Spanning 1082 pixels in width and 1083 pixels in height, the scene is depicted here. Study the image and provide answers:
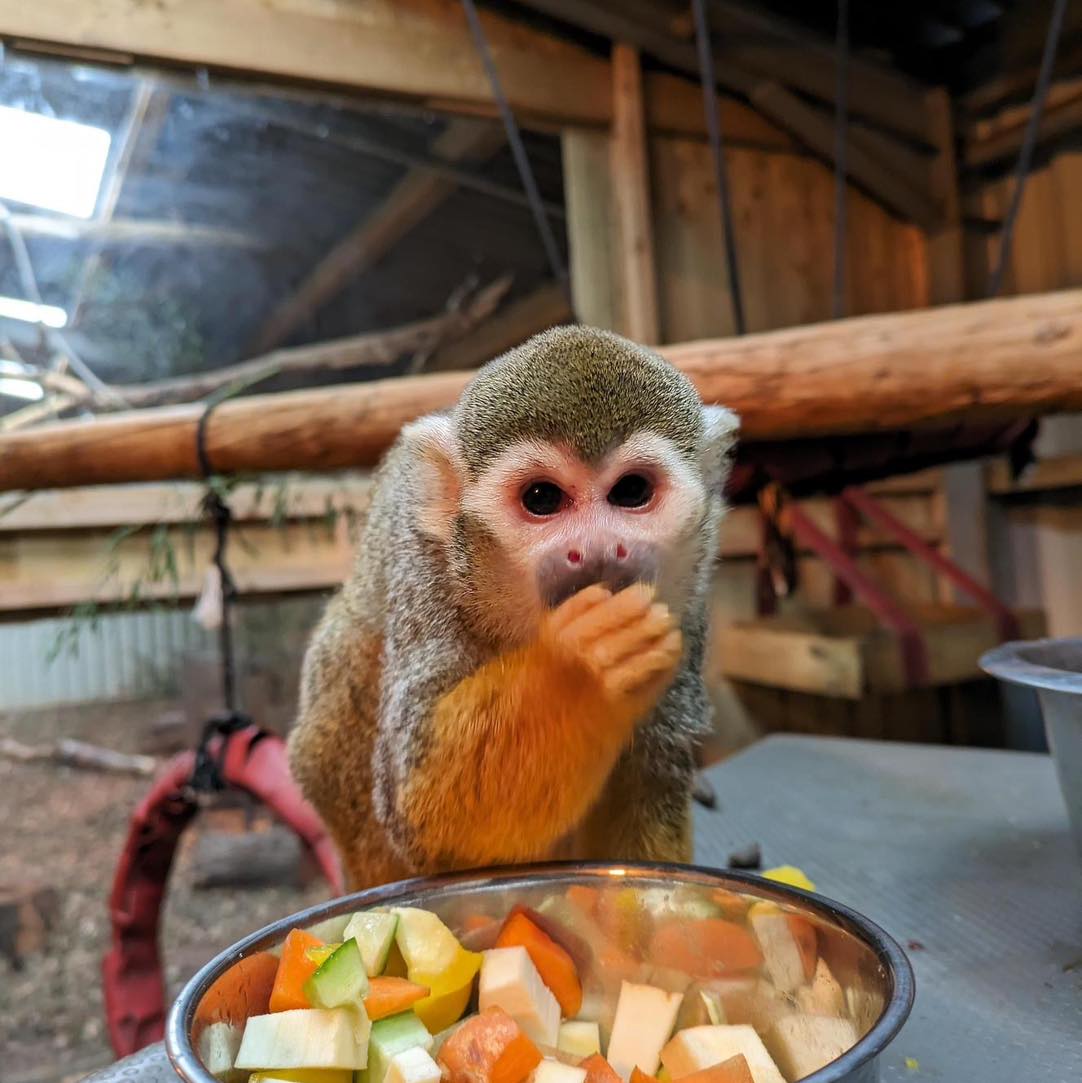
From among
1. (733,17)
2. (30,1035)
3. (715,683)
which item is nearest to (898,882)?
(715,683)

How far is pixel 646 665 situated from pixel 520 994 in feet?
1.21

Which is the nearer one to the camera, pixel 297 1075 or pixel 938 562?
pixel 297 1075

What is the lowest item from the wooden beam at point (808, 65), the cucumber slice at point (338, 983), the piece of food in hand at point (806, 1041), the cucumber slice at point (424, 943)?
the piece of food in hand at point (806, 1041)

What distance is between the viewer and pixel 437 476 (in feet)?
3.76

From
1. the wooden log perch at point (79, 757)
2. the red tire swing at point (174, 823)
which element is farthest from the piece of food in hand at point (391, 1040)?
the wooden log perch at point (79, 757)

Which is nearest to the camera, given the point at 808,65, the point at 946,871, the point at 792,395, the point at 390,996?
A: the point at 390,996

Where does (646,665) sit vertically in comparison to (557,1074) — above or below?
above

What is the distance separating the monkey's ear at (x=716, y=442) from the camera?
1.16m

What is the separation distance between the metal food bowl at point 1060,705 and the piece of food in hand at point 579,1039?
25.1 inches

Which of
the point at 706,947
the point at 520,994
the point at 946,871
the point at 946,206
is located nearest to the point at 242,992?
A: the point at 520,994

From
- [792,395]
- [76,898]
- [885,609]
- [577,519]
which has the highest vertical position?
[792,395]

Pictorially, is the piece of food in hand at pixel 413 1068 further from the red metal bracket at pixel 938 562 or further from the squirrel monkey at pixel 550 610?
the red metal bracket at pixel 938 562

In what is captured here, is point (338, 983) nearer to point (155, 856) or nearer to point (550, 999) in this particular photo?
point (550, 999)

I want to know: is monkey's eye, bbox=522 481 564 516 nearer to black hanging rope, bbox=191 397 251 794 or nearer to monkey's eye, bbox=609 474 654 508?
monkey's eye, bbox=609 474 654 508
